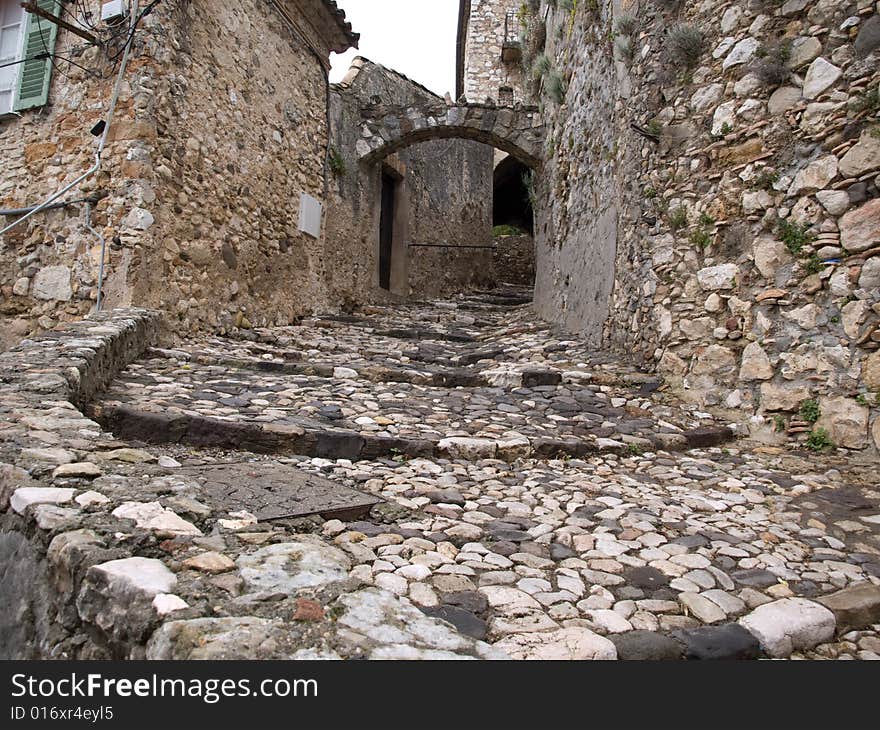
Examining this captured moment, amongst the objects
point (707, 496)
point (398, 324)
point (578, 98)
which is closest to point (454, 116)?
point (578, 98)

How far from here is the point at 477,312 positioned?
1052 cm

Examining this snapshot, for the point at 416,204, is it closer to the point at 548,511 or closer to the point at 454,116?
the point at 454,116

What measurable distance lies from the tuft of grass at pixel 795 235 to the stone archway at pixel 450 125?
6.38 meters

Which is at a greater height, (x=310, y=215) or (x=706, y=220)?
(x=310, y=215)

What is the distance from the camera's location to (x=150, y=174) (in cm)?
507

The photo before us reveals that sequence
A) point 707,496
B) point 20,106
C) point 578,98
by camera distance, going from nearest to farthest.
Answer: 1. point 707,496
2. point 20,106
3. point 578,98

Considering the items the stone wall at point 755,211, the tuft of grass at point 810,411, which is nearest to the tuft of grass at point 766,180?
the stone wall at point 755,211

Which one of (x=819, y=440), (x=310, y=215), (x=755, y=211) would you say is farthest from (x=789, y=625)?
(x=310, y=215)

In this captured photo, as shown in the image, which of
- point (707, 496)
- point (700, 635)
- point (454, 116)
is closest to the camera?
point (700, 635)

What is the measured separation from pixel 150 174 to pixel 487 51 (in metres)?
14.2

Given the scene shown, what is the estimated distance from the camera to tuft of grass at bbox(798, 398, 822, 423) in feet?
11.0

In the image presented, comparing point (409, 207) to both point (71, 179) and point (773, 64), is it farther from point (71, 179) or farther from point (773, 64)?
point (773, 64)

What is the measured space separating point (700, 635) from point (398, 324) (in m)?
7.09

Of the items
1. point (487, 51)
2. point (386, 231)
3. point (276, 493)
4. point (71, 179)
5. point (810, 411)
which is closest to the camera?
point (276, 493)
